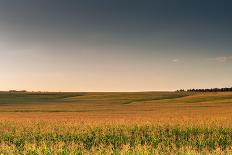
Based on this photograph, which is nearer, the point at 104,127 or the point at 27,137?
the point at 27,137

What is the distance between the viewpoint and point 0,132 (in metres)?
27.2

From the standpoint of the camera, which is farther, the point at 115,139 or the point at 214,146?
the point at 115,139

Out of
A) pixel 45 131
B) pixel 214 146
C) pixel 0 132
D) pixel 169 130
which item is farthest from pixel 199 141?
pixel 0 132

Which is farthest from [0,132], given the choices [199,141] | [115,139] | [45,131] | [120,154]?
[120,154]

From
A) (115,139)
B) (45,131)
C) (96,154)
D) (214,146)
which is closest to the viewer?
(96,154)

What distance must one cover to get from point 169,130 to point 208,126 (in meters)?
2.78

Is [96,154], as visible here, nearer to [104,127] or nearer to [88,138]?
[88,138]

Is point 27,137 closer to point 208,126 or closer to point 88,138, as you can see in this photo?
point 88,138

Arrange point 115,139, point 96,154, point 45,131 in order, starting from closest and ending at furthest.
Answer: point 96,154 < point 115,139 < point 45,131

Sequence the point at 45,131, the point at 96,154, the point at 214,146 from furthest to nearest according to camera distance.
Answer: the point at 45,131 < the point at 214,146 < the point at 96,154

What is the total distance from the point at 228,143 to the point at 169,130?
400 centimetres

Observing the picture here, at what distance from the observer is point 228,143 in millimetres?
23531

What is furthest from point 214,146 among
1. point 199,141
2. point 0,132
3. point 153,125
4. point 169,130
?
point 0,132

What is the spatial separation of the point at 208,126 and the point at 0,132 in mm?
12509
